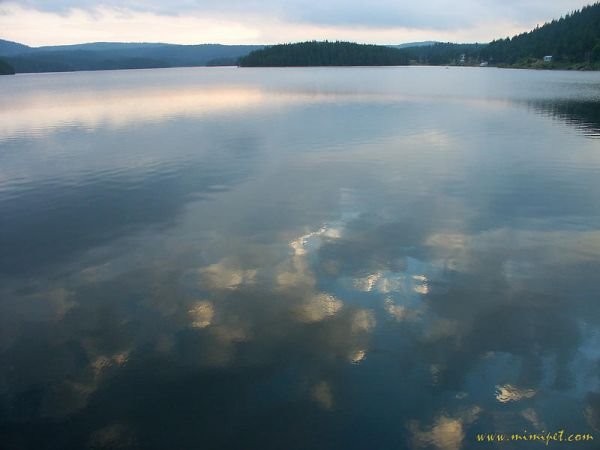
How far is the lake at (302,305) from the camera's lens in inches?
411

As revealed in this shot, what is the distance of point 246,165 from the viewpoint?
3434 centimetres

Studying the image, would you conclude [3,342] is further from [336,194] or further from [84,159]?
[84,159]

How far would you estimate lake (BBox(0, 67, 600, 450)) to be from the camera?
10430 mm

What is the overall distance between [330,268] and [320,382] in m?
6.46

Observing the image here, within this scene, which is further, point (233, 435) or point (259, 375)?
point (259, 375)

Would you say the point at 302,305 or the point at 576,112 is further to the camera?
the point at 576,112

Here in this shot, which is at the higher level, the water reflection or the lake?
the water reflection

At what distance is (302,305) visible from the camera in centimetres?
1495

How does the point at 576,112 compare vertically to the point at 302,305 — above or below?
above

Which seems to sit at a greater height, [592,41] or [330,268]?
[592,41]

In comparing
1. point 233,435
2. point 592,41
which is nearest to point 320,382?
point 233,435

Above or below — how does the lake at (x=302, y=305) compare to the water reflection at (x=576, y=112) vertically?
below

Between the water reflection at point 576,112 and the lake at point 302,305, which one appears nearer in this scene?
the lake at point 302,305

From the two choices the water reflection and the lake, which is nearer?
the lake
